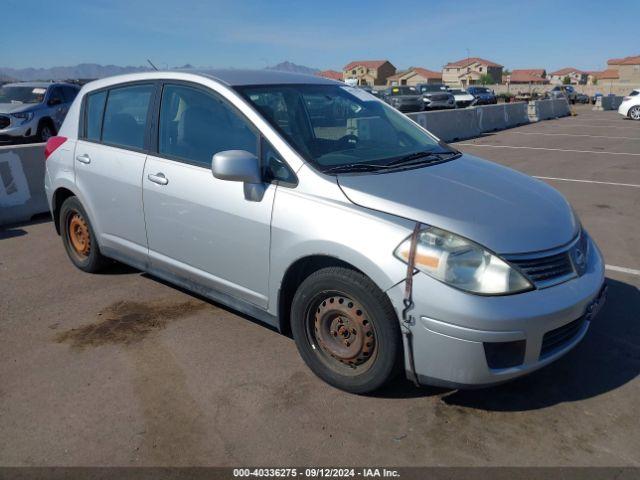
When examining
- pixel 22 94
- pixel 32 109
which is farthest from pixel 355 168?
pixel 22 94

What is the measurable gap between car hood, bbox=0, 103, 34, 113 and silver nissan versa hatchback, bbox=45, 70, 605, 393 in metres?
10.8

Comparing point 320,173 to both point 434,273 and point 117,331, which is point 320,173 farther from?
point 117,331

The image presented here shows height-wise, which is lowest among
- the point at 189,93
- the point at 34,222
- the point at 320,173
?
the point at 34,222

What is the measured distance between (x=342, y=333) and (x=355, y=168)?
0.99m

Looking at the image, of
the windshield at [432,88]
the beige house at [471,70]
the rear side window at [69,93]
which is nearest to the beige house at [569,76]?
the beige house at [471,70]

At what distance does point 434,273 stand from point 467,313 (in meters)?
0.24

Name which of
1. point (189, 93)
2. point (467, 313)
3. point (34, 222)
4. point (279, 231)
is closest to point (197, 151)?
point (189, 93)

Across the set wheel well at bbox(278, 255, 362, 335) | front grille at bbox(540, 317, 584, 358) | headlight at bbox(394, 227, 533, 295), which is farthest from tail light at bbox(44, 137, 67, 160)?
front grille at bbox(540, 317, 584, 358)

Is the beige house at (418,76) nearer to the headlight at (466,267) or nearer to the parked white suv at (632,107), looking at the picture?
the parked white suv at (632,107)

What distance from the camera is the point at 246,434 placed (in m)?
2.81

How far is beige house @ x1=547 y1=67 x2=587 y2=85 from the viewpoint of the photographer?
133 m

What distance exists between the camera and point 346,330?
3072 millimetres

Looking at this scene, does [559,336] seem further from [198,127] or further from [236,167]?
[198,127]

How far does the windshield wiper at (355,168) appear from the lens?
328 cm
